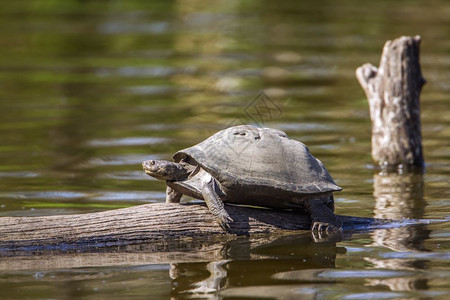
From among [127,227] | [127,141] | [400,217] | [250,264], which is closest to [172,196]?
[127,227]

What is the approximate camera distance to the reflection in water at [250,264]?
5.87 metres

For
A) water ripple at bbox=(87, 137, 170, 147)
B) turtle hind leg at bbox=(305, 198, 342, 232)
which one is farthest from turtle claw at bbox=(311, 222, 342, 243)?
water ripple at bbox=(87, 137, 170, 147)

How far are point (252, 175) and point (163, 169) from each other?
0.70 meters

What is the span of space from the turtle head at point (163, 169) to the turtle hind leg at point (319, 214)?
3.47 ft

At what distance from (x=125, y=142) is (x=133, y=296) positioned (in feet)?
20.6

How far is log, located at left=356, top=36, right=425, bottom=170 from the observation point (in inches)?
392

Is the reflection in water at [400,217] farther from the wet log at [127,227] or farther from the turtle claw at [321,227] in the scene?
the wet log at [127,227]

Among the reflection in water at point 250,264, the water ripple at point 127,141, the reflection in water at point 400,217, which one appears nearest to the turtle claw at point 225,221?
the reflection in water at point 250,264

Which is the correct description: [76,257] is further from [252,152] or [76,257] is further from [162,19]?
[162,19]

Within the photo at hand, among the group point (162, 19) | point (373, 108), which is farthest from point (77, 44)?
point (373, 108)

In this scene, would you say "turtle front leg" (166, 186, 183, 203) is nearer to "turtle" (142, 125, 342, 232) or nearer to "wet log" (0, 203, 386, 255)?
"turtle" (142, 125, 342, 232)

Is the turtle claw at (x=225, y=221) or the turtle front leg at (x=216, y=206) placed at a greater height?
the turtle front leg at (x=216, y=206)

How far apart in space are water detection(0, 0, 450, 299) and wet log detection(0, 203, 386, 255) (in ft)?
0.34

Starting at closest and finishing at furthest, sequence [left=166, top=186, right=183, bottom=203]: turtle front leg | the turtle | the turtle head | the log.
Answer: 1. the turtle
2. the turtle head
3. [left=166, top=186, right=183, bottom=203]: turtle front leg
4. the log
